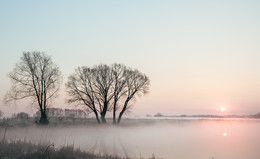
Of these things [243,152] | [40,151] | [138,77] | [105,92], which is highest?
[138,77]

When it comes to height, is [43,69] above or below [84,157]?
above

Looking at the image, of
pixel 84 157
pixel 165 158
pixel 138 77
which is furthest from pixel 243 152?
pixel 138 77

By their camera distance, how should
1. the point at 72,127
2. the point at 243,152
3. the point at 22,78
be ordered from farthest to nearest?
the point at 72,127 < the point at 22,78 < the point at 243,152

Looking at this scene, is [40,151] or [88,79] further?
[88,79]

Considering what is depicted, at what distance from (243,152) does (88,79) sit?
2779cm

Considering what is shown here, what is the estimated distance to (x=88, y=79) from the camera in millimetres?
41812

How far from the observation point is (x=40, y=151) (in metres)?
12.9

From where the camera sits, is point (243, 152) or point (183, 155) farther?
point (243, 152)

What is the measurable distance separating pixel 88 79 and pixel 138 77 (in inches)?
369

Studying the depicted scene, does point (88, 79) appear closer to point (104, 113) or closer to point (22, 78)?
point (104, 113)

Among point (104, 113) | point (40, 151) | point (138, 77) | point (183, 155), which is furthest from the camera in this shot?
point (138, 77)

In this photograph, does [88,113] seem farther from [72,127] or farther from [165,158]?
[165,158]

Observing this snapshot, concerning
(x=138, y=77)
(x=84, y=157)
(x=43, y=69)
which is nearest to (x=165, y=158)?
(x=84, y=157)

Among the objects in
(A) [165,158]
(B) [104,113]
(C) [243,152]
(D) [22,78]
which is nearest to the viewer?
(A) [165,158]
